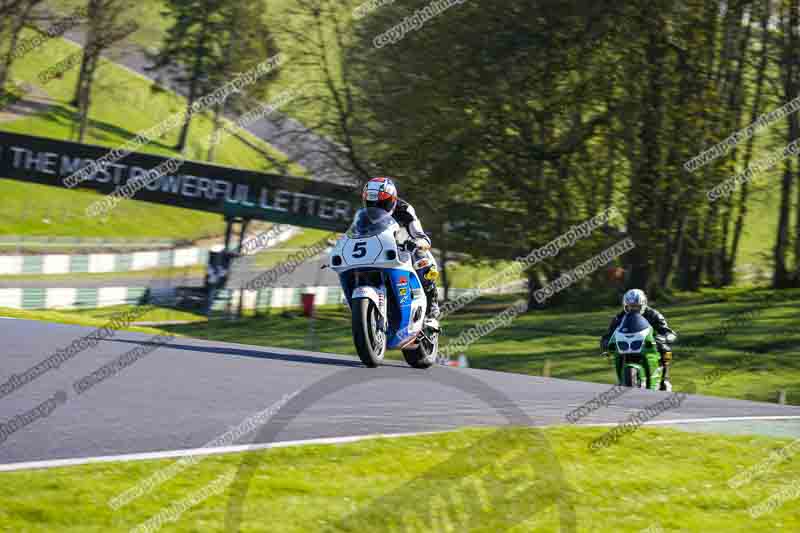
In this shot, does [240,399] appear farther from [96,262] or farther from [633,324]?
[96,262]

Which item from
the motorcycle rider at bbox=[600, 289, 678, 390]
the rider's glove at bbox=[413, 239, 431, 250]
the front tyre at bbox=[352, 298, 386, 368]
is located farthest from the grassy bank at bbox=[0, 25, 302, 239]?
the front tyre at bbox=[352, 298, 386, 368]

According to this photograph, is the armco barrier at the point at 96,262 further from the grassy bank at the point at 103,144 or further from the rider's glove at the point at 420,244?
the rider's glove at the point at 420,244

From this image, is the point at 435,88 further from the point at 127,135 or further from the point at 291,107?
the point at 127,135

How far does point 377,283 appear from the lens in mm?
10711

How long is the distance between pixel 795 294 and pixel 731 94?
638cm

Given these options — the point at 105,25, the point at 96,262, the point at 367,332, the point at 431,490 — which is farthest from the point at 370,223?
the point at 105,25

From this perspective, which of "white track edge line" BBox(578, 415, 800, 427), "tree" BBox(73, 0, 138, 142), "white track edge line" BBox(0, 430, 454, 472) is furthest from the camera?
"tree" BBox(73, 0, 138, 142)

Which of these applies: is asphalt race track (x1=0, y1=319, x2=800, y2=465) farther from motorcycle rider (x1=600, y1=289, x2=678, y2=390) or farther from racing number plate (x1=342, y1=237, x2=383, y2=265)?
motorcycle rider (x1=600, y1=289, x2=678, y2=390)

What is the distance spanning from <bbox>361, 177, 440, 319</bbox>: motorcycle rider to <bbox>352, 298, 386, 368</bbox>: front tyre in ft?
2.71

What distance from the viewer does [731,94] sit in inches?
1289

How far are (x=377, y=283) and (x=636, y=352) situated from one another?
3871 millimetres

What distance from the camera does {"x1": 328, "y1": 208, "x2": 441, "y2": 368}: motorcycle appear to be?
33.6ft

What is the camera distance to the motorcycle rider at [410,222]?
10.7 metres

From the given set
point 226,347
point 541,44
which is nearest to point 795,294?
point 541,44
